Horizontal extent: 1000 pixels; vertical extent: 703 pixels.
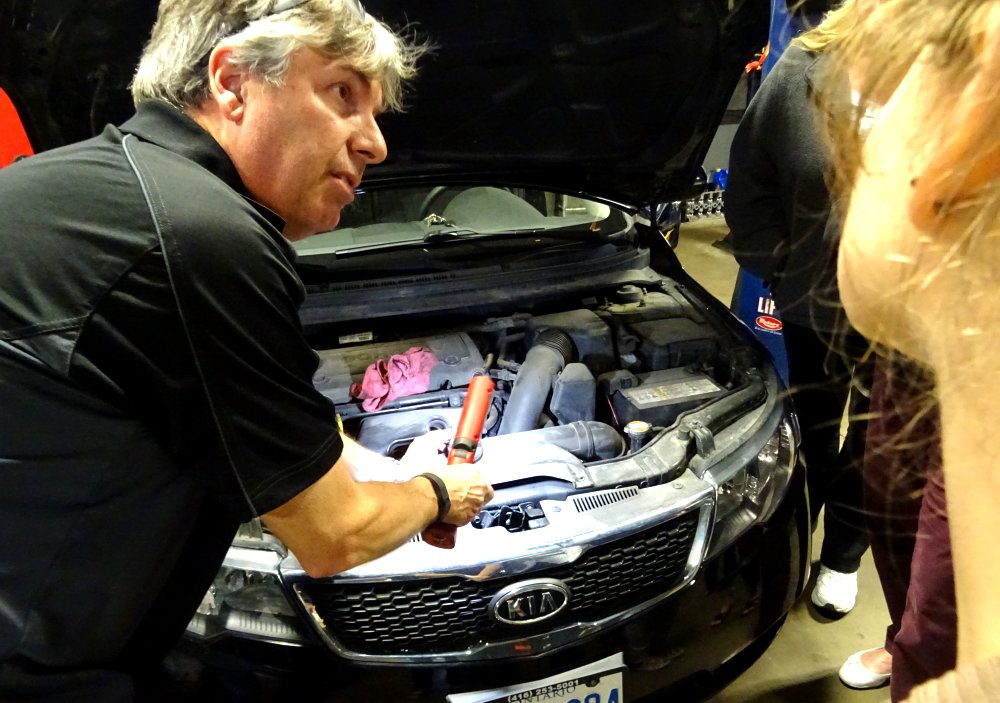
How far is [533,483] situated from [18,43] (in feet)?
4.00

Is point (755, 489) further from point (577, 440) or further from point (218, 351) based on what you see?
point (218, 351)

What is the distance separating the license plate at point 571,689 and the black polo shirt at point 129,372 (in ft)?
1.77

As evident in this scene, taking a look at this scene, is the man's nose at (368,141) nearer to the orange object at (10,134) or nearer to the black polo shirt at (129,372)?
the black polo shirt at (129,372)

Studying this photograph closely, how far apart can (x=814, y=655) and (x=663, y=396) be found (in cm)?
89

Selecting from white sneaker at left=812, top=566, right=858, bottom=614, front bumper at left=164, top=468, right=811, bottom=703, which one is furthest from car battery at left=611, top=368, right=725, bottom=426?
white sneaker at left=812, top=566, right=858, bottom=614

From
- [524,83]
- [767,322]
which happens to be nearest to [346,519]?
[524,83]

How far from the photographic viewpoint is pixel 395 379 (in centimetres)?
163

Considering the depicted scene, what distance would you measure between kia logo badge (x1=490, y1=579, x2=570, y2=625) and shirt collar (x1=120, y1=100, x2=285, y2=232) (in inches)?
28.5

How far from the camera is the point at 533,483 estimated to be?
1.29 m

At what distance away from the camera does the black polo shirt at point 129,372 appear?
2.43ft

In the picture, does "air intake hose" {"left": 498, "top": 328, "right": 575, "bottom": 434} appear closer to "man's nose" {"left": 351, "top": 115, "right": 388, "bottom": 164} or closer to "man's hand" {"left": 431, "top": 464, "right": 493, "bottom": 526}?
"man's hand" {"left": 431, "top": 464, "right": 493, "bottom": 526}

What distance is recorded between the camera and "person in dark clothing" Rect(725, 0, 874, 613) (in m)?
1.58

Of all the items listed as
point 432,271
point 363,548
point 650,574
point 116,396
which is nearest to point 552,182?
point 432,271

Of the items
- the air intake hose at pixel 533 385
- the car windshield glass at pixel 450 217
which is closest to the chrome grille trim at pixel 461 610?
the air intake hose at pixel 533 385
